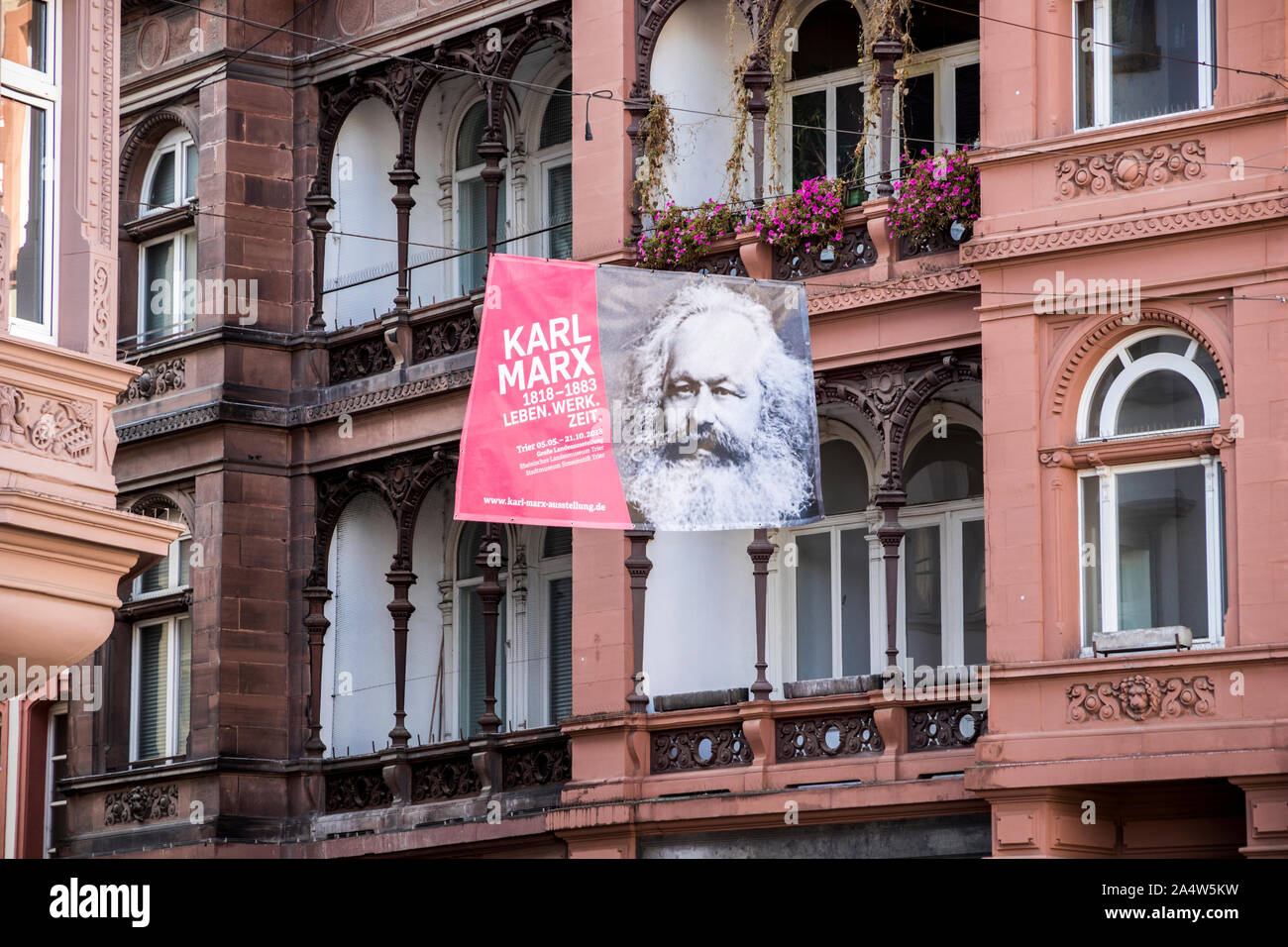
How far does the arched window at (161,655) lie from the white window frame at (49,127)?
11.8m

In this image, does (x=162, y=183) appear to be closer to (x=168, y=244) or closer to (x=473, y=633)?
(x=168, y=244)

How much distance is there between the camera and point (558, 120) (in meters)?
30.3

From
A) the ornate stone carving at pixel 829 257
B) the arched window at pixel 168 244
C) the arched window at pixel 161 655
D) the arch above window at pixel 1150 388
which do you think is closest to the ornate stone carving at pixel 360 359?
the arched window at pixel 168 244

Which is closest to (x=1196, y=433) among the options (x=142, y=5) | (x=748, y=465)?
(x=748, y=465)

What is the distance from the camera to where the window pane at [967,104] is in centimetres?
2655

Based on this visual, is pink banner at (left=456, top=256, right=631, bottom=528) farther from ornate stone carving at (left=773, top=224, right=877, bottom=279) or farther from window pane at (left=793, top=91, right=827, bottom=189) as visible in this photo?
window pane at (left=793, top=91, right=827, bottom=189)

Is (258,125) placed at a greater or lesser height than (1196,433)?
greater

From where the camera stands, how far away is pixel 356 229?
1247 inches

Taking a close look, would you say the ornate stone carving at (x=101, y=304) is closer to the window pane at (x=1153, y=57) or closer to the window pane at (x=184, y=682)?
the window pane at (x=1153, y=57)

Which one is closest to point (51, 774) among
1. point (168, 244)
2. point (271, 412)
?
point (271, 412)

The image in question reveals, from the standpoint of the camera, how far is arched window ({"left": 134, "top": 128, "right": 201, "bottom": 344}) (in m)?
31.9
